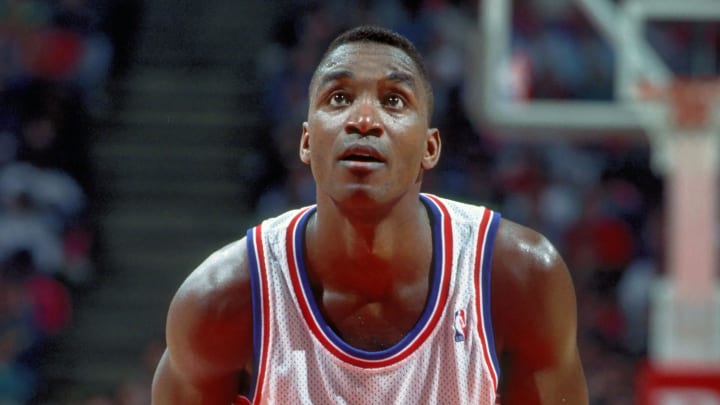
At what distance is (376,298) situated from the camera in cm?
314

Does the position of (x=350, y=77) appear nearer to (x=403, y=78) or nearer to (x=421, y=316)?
(x=403, y=78)

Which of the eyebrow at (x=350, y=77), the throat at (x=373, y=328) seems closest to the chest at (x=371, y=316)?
the throat at (x=373, y=328)

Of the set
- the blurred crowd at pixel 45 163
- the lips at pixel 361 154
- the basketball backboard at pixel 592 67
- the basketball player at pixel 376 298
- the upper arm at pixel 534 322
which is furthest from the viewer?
the blurred crowd at pixel 45 163

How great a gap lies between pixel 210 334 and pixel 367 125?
613 millimetres

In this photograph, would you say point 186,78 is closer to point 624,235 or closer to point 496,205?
point 496,205

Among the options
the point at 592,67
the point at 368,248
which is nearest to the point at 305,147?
the point at 368,248

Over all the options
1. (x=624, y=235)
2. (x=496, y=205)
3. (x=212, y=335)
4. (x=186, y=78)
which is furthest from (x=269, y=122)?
(x=212, y=335)

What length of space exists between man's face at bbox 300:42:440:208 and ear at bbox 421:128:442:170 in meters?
0.02

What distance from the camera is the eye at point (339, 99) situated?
299cm

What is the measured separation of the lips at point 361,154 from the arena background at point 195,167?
5.08m

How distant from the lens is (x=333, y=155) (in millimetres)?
2922

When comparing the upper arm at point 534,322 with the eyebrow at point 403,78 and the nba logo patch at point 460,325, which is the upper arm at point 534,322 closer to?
the nba logo patch at point 460,325

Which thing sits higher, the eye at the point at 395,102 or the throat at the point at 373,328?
the eye at the point at 395,102

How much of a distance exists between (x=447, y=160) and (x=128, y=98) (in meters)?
3.12
